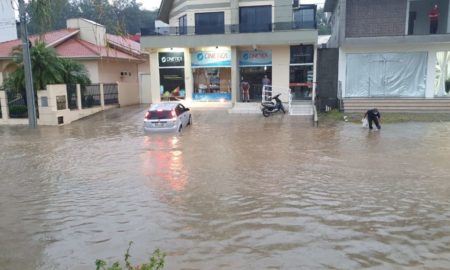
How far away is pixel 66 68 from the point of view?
24047 millimetres

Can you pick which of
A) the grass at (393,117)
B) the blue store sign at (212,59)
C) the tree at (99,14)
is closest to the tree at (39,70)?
the blue store sign at (212,59)

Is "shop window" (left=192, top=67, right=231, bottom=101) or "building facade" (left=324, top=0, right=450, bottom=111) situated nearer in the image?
"building facade" (left=324, top=0, right=450, bottom=111)

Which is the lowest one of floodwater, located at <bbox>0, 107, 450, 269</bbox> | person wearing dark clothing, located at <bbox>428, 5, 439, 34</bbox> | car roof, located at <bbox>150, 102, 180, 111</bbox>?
floodwater, located at <bbox>0, 107, 450, 269</bbox>

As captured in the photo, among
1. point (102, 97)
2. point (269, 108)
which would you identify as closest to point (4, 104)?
point (102, 97)

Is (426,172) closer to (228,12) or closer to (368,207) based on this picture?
(368,207)

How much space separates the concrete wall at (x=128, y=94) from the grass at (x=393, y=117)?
592 inches

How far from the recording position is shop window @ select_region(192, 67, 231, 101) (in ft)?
92.1

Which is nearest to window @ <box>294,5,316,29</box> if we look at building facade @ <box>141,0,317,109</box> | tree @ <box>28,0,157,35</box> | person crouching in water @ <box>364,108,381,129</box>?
building facade @ <box>141,0,317,109</box>

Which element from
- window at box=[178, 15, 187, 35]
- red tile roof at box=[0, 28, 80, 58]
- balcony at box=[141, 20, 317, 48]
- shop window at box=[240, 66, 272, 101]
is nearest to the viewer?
balcony at box=[141, 20, 317, 48]

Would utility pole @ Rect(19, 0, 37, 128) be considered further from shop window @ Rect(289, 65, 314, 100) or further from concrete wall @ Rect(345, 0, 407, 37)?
concrete wall @ Rect(345, 0, 407, 37)

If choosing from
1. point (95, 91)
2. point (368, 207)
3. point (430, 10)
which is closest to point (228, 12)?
point (95, 91)

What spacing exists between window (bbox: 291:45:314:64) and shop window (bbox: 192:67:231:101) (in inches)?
184

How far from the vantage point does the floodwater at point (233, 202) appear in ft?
20.4

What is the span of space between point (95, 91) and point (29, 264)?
21.8 meters
